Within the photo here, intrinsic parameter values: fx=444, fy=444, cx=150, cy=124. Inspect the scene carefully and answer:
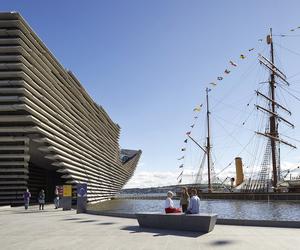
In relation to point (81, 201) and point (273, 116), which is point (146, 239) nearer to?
point (81, 201)

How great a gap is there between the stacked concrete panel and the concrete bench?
79.5 ft

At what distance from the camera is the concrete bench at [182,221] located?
13.9 meters

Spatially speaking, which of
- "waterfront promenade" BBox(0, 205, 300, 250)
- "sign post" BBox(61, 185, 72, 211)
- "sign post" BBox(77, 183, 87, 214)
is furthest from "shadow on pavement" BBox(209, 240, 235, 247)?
"sign post" BBox(61, 185, 72, 211)

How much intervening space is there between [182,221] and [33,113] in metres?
26.2

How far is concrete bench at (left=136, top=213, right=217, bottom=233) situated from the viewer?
1388cm

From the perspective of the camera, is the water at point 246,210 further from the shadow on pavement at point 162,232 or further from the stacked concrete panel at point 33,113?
the shadow on pavement at point 162,232

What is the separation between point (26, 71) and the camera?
124 ft

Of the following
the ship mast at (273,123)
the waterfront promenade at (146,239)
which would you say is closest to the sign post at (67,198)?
the waterfront promenade at (146,239)

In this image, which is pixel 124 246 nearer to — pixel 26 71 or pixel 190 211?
pixel 190 211

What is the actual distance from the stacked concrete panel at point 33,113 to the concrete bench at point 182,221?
954 inches

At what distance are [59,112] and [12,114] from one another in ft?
21.9

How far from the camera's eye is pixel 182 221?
14305 millimetres

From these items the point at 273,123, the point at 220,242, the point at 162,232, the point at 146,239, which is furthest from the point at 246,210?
the point at 273,123

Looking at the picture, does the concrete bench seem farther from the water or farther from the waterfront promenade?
the water
